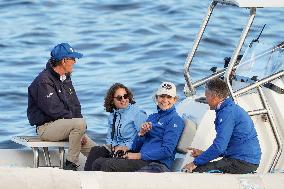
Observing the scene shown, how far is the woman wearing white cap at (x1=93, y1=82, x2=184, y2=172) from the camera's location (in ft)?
37.4

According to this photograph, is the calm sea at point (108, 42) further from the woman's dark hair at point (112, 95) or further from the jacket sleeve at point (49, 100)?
the woman's dark hair at point (112, 95)

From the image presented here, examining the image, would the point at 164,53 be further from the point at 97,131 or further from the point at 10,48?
the point at 97,131

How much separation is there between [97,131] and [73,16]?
11.7 metres

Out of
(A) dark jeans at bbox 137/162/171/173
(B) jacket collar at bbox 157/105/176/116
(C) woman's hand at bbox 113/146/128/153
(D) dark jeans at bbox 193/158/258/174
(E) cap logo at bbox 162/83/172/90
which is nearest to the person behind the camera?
(D) dark jeans at bbox 193/158/258/174

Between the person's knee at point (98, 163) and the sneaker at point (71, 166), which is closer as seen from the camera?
the person's knee at point (98, 163)

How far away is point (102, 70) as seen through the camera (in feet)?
77.3

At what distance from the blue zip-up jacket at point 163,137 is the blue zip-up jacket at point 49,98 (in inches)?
38.8

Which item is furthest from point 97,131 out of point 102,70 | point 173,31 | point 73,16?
point 73,16

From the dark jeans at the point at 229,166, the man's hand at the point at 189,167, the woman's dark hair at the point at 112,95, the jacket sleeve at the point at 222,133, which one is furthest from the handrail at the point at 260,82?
the woman's dark hair at the point at 112,95

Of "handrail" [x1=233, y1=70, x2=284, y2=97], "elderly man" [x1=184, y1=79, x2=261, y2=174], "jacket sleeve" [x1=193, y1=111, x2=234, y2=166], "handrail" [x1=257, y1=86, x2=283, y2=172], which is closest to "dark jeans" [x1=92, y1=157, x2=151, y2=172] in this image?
"elderly man" [x1=184, y1=79, x2=261, y2=174]

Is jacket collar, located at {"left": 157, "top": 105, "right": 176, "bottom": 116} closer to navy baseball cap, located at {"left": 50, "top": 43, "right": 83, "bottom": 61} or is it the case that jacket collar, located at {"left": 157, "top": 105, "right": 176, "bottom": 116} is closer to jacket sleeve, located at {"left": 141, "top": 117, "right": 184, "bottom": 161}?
jacket sleeve, located at {"left": 141, "top": 117, "right": 184, "bottom": 161}

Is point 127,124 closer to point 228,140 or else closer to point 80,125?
point 80,125

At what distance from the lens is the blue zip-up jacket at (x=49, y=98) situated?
39.4ft

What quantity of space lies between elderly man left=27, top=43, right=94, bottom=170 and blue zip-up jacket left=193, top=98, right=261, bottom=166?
142 centimetres
